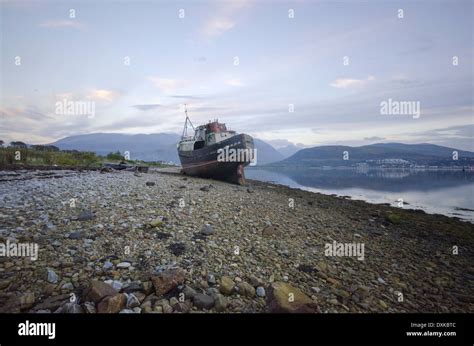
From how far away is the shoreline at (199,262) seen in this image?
14.3 feet

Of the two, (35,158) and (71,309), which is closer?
(71,309)

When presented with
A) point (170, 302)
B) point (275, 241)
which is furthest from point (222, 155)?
point (170, 302)

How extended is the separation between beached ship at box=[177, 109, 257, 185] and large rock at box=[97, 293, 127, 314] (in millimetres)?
20469

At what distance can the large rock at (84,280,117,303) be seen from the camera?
3982 mm

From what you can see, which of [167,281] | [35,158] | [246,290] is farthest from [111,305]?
[35,158]

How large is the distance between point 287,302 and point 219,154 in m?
20.6

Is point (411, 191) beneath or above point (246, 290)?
beneath

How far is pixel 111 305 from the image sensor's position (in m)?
3.84

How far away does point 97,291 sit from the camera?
13.2 feet

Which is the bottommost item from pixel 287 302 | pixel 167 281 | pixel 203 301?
pixel 287 302

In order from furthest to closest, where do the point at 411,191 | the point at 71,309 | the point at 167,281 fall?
1. the point at 411,191
2. the point at 167,281
3. the point at 71,309
